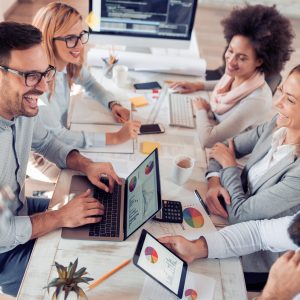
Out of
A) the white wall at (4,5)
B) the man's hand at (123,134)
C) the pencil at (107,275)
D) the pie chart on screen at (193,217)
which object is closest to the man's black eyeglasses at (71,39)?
the man's hand at (123,134)

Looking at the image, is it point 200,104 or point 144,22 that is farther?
point 144,22

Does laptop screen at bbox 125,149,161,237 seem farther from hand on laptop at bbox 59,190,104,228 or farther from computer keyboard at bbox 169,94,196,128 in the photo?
computer keyboard at bbox 169,94,196,128

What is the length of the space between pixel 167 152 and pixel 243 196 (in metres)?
0.42

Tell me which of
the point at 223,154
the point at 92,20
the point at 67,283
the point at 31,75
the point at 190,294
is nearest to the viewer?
the point at 67,283

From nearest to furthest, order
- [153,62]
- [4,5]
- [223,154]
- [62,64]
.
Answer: [223,154] < [62,64] < [153,62] < [4,5]

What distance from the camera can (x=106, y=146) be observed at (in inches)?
65.0

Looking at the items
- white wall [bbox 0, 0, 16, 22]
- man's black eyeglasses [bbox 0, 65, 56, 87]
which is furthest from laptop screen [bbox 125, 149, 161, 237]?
white wall [bbox 0, 0, 16, 22]

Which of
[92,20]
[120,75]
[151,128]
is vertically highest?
[92,20]

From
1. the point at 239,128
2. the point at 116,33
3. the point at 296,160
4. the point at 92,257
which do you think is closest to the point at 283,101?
the point at 296,160

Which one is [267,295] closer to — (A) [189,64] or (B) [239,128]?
(B) [239,128]

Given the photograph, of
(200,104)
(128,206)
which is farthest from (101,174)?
(200,104)

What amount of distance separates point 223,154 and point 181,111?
1.40 ft

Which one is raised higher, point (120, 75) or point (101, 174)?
point (120, 75)

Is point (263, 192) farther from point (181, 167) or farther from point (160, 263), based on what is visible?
point (160, 263)
